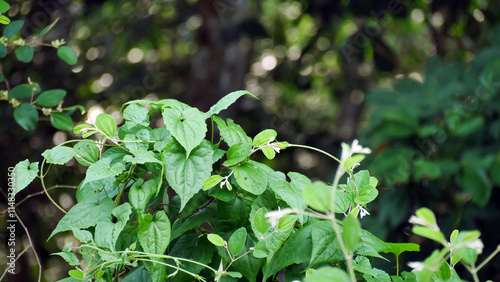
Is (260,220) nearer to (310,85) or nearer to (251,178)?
(251,178)

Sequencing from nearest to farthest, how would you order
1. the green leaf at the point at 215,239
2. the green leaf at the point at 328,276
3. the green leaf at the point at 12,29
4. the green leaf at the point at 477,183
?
the green leaf at the point at 328,276 < the green leaf at the point at 215,239 < the green leaf at the point at 12,29 < the green leaf at the point at 477,183

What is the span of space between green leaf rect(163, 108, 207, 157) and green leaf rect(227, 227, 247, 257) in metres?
0.14

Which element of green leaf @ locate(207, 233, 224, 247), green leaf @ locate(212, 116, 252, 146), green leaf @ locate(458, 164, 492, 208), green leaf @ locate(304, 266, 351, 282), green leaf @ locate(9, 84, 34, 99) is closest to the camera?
green leaf @ locate(304, 266, 351, 282)

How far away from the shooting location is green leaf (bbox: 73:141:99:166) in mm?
825

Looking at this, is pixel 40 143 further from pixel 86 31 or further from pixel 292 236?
pixel 292 236

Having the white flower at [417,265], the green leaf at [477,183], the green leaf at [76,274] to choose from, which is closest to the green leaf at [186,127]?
the green leaf at [76,274]

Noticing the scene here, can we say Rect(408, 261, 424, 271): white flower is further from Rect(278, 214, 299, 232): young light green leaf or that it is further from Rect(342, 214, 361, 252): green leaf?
Rect(278, 214, 299, 232): young light green leaf

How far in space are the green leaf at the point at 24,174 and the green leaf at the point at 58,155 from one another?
4 centimetres

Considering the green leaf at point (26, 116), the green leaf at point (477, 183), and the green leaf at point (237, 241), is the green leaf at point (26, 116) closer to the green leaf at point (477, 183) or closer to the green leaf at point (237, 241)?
the green leaf at point (237, 241)

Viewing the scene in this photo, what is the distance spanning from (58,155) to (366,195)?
50cm

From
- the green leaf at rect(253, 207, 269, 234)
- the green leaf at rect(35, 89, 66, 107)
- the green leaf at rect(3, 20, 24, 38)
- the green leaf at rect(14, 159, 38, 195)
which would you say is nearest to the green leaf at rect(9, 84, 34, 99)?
the green leaf at rect(35, 89, 66, 107)

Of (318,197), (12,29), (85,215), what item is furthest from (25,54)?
(318,197)

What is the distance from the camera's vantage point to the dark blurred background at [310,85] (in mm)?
1905

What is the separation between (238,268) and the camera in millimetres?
757
